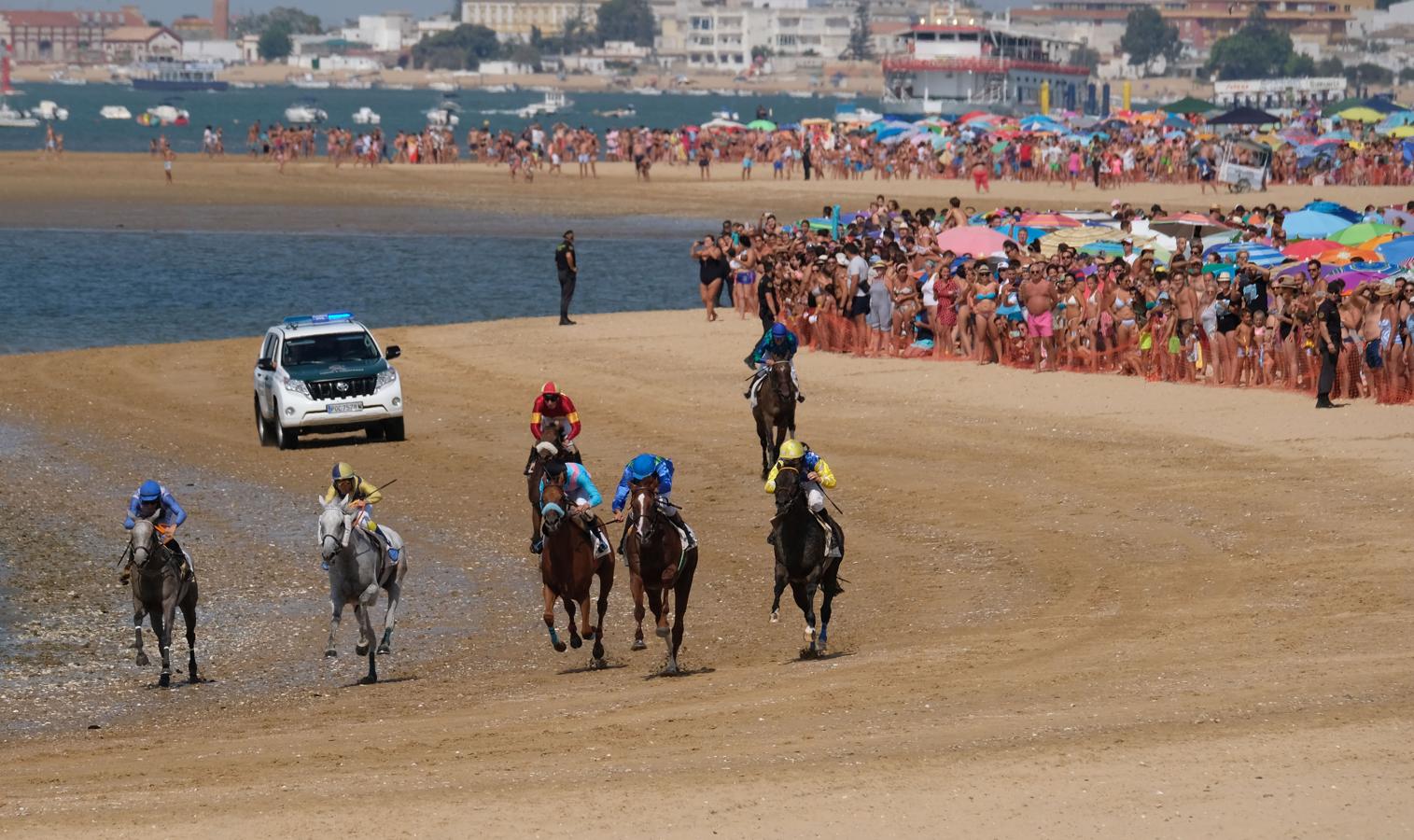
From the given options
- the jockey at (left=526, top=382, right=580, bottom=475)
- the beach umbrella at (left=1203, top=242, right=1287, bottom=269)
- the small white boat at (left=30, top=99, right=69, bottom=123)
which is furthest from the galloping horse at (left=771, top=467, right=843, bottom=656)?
the small white boat at (left=30, top=99, right=69, bottom=123)

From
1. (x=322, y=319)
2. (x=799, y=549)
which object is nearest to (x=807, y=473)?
(x=799, y=549)

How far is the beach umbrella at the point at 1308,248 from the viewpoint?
35344mm

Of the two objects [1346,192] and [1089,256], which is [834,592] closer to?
[1089,256]

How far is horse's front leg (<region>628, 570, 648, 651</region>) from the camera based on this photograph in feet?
52.0

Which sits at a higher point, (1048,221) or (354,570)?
(1048,221)

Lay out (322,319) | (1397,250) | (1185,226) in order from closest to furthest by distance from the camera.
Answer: (322,319), (1397,250), (1185,226)

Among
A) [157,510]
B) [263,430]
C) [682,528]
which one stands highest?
[157,510]

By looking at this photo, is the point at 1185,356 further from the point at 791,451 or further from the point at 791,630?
the point at 791,451

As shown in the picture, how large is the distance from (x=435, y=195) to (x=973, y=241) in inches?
1583

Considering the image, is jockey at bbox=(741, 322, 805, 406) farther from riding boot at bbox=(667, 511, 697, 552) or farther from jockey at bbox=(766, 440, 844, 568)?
riding boot at bbox=(667, 511, 697, 552)

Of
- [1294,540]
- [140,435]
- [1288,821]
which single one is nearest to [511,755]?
[1288,821]

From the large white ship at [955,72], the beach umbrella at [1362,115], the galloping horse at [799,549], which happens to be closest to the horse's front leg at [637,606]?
the galloping horse at [799,549]

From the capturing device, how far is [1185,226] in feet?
138

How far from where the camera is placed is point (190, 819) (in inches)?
464
